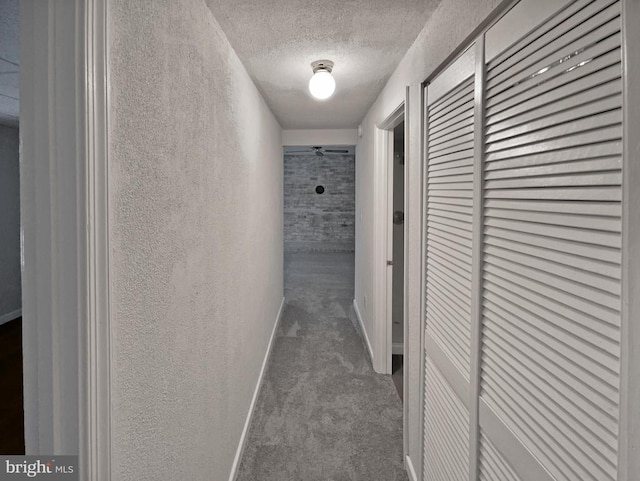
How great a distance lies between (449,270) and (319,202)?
8110 millimetres

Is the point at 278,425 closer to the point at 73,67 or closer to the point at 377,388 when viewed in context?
the point at 377,388

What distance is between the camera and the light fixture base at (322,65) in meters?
1.97

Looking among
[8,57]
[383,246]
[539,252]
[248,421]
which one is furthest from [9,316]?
[539,252]

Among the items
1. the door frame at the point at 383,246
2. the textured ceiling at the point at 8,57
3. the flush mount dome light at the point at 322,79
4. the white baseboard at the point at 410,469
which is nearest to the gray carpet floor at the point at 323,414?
the white baseboard at the point at 410,469

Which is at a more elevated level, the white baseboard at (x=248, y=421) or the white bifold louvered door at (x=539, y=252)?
the white bifold louvered door at (x=539, y=252)

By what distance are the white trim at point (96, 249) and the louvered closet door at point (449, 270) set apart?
1037 millimetres

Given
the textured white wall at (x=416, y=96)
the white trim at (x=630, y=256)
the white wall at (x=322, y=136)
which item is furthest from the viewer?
the white wall at (x=322, y=136)

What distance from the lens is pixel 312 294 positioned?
523 cm

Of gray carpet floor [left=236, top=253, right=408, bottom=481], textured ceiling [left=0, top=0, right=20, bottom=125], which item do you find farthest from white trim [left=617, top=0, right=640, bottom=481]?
textured ceiling [left=0, top=0, right=20, bottom=125]

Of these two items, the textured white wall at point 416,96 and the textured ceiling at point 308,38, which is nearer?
the textured white wall at point 416,96

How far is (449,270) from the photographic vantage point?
137cm

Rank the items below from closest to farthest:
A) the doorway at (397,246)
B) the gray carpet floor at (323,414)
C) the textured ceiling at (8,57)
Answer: the textured ceiling at (8,57)
the gray carpet floor at (323,414)
the doorway at (397,246)

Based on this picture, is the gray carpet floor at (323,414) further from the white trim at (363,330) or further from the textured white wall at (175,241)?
the textured white wall at (175,241)

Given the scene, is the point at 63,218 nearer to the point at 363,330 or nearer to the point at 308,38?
the point at 308,38
